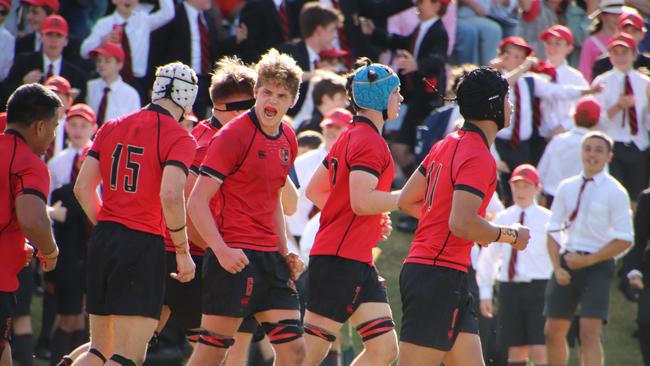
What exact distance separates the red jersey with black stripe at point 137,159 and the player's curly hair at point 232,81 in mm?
638

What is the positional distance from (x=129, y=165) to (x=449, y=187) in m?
2.05

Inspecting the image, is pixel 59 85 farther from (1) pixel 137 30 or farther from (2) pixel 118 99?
(1) pixel 137 30

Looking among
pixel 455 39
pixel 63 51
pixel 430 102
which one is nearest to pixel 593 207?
pixel 430 102

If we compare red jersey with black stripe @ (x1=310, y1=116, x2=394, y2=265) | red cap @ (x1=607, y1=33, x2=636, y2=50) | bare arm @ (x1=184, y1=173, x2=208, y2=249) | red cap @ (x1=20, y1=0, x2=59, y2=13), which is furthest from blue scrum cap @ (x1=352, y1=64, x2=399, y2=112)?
red cap @ (x1=20, y1=0, x2=59, y2=13)

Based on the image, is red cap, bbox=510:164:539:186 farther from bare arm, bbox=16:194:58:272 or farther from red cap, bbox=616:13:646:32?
bare arm, bbox=16:194:58:272

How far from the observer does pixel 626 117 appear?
13.2 metres

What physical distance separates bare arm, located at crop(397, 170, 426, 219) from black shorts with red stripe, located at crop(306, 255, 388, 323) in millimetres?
602

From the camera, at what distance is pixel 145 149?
710cm

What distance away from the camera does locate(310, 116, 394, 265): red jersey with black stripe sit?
292 inches

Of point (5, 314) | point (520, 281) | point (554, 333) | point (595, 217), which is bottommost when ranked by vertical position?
point (554, 333)

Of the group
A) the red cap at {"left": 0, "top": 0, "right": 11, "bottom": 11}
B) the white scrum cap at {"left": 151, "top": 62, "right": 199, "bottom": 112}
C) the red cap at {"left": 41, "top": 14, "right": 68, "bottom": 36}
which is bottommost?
the white scrum cap at {"left": 151, "top": 62, "right": 199, "bottom": 112}

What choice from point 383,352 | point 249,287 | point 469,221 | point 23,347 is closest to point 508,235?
point 469,221

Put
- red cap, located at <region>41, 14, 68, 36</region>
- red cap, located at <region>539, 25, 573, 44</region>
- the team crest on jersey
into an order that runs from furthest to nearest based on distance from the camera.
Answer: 1. red cap, located at <region>539, 25, 573, 44</region>
2. red cap, located at <region>41, 14, 68, 36</region>
3. the team crest on jersey

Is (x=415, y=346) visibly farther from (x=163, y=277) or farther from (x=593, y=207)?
(x=593, y=207)
